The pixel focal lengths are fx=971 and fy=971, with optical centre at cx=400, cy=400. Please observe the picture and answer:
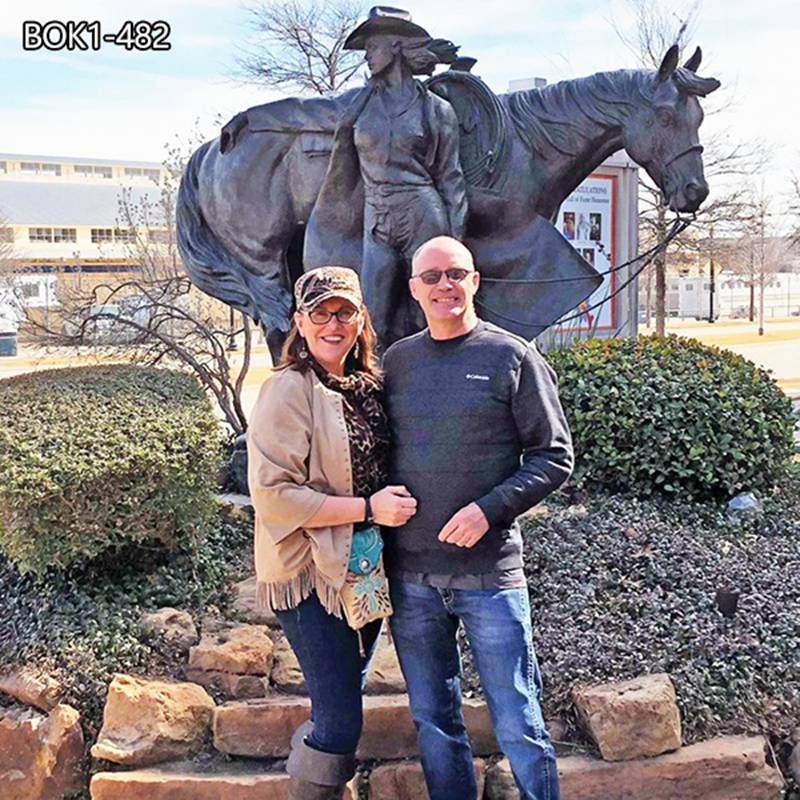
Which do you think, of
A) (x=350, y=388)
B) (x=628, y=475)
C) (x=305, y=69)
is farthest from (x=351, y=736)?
(x=305, y=69)

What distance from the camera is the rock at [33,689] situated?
141 inches

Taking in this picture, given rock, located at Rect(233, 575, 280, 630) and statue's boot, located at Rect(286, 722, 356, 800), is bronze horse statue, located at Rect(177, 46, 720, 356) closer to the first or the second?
rock, located at Rect(233, 575, 280, 630)

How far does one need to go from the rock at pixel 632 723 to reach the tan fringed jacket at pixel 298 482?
3.91 feet

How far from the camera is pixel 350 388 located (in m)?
2.65

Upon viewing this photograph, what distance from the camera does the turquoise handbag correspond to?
8.49ft

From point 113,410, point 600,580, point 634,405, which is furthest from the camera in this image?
point 634,405

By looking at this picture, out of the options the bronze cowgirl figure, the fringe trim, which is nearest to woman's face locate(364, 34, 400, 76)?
the bronze cowgirl figure

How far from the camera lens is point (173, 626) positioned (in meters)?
3.96

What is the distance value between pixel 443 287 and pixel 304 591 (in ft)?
2.94

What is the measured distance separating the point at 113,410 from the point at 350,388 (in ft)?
7.37

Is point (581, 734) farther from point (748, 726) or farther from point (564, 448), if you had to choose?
point (564, 448)

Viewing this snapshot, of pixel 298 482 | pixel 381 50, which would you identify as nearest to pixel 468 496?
pixel 298 482

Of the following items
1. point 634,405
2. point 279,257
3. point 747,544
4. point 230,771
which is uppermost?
point 279,257

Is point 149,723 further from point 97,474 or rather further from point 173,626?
point 97,474
